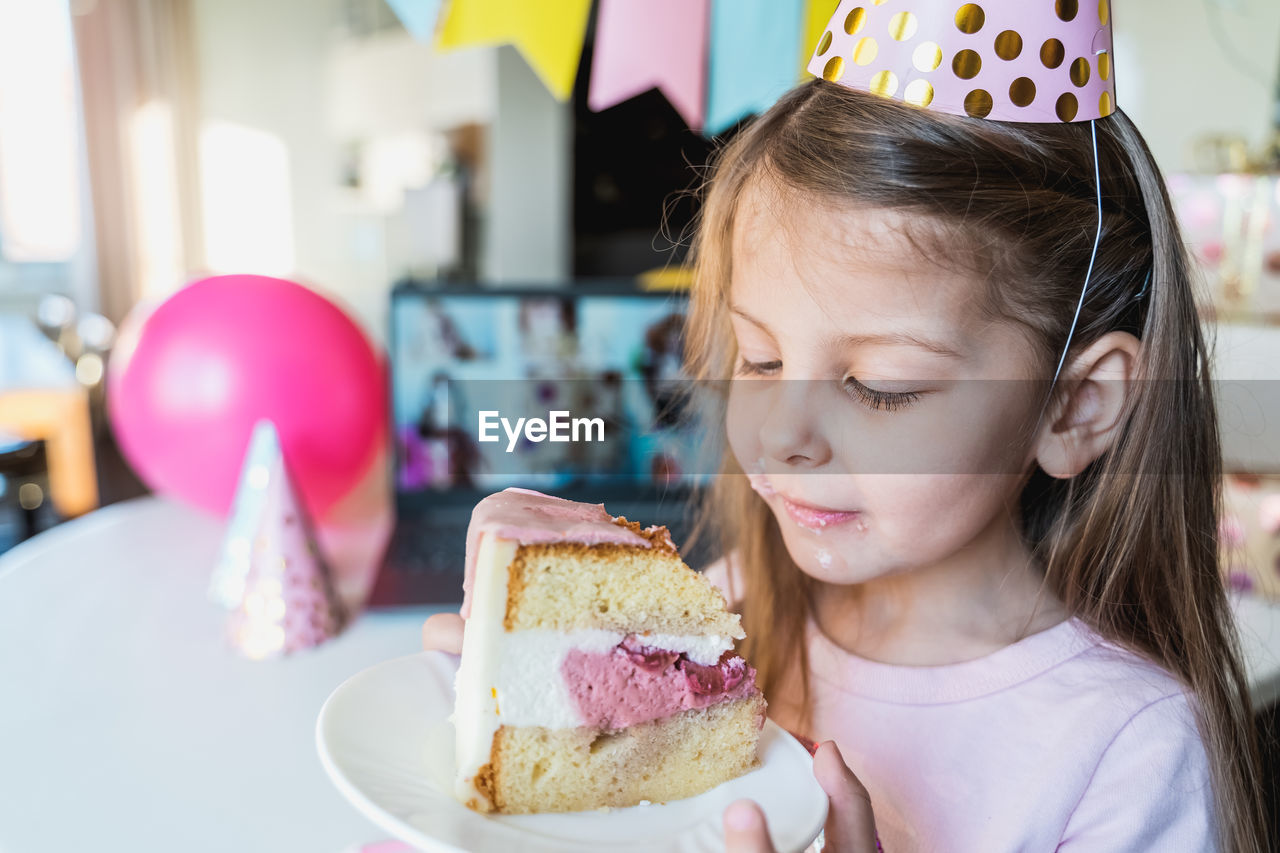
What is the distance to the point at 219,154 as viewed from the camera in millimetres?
4465

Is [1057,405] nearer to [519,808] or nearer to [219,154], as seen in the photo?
[519,808]

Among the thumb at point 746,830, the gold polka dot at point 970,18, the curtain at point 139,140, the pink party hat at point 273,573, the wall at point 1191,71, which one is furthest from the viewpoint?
the curtain at point 139,140

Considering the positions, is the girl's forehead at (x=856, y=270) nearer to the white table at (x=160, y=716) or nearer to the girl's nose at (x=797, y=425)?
the girl's nose at (x=797, y=425)

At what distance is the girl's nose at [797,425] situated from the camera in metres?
0.45

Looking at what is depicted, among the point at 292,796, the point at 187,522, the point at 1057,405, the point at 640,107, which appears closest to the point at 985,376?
the point at 1057,405

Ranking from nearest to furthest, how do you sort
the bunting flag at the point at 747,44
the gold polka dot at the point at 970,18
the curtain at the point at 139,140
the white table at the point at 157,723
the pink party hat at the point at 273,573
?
the gold polka dot at the point at 970,18 → the white table at the point at 157,723 → the pink party hat at the point at 273,573 → the bunting flag at the point at 747,44 → the curtain at the point at 139,140

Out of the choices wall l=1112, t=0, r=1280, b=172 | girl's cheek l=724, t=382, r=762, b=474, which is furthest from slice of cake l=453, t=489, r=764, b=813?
wall l=1112, t=0, r=1280, b=172

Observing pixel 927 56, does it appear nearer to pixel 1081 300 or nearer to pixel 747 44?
pixel 1081 300

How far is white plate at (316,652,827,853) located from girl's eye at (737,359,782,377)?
19 centimetres

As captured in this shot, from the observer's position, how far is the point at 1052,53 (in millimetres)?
487

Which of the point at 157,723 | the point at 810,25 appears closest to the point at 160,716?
the point at 157,723

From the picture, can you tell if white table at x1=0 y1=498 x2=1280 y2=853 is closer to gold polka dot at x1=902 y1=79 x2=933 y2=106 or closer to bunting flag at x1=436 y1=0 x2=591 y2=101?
gold polka dot at x1=902 y1=79 x2=933 y2=106

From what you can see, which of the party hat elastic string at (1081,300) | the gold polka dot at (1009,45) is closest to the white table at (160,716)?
the party hat elastic string at (1081,300)

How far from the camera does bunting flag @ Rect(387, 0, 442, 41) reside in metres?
0.94
